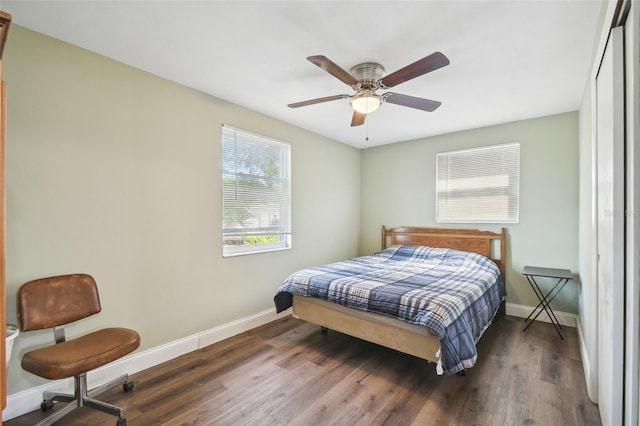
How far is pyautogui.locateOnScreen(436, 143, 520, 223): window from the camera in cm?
374

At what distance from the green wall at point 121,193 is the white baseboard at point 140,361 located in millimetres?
60

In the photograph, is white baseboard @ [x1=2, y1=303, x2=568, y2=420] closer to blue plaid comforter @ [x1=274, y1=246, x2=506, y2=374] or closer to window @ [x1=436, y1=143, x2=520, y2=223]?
blue plaid comforter @ [x1=274, y1=246, x2=506, y2=374]

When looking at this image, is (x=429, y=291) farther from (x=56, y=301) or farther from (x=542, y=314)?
(x=56, y=301)

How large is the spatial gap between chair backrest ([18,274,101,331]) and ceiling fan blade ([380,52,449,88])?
101 inches

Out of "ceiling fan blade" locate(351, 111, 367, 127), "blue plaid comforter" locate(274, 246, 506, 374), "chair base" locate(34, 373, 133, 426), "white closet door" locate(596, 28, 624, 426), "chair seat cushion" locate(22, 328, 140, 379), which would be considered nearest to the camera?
"white closet door" locate(596, 28, 624, 426)

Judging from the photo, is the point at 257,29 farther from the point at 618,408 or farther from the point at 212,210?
the point at 618,408

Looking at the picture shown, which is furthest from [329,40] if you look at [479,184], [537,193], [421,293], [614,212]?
[537,193]

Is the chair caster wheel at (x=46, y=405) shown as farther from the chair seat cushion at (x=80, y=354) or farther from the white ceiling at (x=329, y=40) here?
the white ceiling at (x=329, y=40)

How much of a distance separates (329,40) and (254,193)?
188cm

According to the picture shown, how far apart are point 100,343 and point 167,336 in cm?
76

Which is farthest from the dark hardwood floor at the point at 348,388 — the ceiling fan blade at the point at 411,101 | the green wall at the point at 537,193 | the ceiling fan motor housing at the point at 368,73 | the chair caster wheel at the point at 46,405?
the ceiling fan motor housing at the point at 368,73

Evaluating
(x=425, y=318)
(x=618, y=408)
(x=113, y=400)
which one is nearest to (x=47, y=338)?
(x=113, y=400)

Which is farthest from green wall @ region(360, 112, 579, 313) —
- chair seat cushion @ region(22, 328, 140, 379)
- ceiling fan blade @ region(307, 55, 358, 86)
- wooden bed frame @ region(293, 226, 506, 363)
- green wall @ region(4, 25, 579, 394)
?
chair seat cushion @ region(22, 328, 140, 379)

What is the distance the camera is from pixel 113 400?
2.03m
